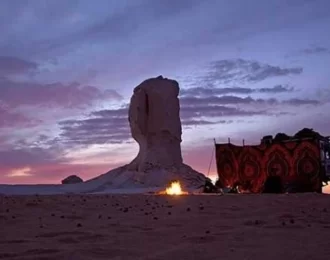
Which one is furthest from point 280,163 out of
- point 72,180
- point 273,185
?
point 72,180

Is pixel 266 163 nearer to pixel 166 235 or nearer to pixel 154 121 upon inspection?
pixel 166 235

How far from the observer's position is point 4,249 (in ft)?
20.3

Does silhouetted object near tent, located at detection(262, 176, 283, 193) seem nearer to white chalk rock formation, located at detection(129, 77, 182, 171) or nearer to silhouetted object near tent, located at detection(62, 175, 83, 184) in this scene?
white chalk rock formation, located at detection(129, 77, 182, 171)

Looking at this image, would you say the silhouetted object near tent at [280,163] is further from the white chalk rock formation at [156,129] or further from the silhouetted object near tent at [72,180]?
the silhouetted object near tent at [72,180]

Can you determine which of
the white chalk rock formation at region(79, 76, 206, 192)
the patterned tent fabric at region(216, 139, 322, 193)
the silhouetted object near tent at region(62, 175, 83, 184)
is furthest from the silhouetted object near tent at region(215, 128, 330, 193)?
the silhouetted object near tent at region(62, 175, 83, 184)

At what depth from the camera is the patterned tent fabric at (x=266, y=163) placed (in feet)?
79.9

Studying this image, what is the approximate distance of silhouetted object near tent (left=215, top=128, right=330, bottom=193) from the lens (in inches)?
954

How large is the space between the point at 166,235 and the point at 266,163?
19.1 m

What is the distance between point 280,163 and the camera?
25328 mm

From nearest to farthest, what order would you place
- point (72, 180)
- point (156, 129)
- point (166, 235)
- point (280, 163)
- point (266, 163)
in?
point (166, 235), point (280, 163), point (266, 163), point (72, 180), point (156, 129)

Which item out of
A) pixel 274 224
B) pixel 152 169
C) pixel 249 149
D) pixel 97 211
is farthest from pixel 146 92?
pixel 274 224

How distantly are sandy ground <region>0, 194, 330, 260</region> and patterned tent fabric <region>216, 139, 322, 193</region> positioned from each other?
1395 cm

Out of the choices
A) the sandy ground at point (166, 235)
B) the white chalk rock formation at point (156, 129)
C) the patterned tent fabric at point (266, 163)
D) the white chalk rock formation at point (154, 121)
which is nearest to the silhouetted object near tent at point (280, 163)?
the patterned tent fabric at point (266, 163)

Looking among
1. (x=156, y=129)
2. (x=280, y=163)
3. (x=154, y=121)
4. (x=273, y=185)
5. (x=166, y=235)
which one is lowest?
(x=166, y=235)
